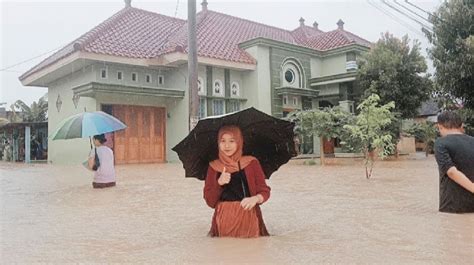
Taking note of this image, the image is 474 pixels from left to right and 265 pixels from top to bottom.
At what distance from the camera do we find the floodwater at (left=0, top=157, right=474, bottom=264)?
13.2ft

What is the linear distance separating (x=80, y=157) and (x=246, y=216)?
588 inches

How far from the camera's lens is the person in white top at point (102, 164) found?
9195mm

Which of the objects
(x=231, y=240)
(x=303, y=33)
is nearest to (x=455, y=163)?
(x=231, y=240)

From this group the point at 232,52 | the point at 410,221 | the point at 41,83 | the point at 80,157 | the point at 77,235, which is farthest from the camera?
the point at 41,83

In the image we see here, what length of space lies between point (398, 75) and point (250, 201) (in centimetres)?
1583

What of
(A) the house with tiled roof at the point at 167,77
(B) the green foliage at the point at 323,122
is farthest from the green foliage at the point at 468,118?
(A) the house with tiled roof at the point at 167,77

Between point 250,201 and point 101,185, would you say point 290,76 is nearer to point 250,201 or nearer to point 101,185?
point 101,185

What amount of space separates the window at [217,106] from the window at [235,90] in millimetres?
685

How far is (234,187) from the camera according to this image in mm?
4621

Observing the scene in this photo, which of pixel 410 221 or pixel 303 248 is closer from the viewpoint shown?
pixel 303 248

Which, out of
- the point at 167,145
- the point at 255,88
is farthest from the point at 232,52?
the point at 167,145

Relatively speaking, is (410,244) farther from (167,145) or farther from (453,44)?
(167,145)

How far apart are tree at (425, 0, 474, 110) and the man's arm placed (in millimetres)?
8933

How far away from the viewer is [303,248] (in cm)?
428
